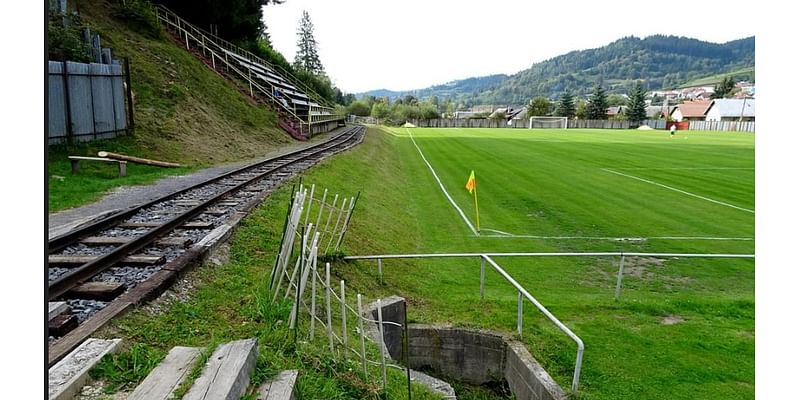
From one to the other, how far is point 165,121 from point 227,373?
1874 centimetres

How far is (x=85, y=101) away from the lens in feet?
47.9

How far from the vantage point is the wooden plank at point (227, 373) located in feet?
9.37

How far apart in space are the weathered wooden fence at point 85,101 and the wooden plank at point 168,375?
12.6 m

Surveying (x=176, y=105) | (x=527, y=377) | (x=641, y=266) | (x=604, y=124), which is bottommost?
(x=527, y=377)

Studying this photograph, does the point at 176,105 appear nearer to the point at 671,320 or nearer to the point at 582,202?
the point at 582,202

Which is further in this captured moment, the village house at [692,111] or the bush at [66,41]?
the village house at [692,111]

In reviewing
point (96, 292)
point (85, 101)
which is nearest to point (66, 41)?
point (85, 101)

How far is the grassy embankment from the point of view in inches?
197

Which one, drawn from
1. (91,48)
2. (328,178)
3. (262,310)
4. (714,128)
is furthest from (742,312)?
(714,128)

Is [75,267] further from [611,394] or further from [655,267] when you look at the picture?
[655,267]

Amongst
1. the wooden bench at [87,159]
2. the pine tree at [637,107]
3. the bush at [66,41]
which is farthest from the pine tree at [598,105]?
the wooden bench at [87,159]

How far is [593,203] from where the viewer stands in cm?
1880

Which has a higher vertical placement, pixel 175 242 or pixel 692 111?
pixel 692 111

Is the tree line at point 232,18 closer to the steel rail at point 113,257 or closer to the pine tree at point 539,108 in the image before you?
the steel rail at point 113,257
